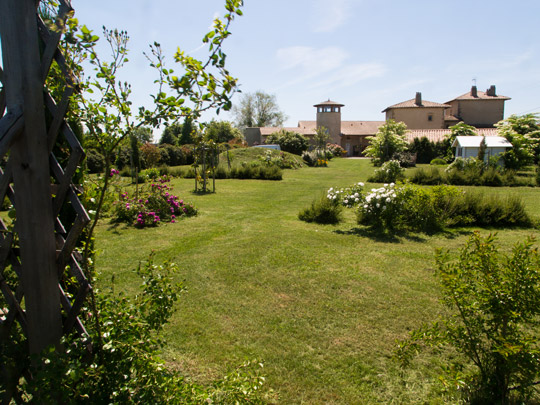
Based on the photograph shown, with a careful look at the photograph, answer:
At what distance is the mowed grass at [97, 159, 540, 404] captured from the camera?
9.93 ft

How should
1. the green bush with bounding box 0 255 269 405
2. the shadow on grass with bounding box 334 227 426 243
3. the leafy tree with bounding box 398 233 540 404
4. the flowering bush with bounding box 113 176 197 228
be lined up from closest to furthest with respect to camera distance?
the green bush with bounding box 0 255 269 405 → the leafy tree with bounding box 398 233 540 404 → the shadow on grass with bounding box 334 227 426 243 → the flowering bush with bounding box 113 176 197 228

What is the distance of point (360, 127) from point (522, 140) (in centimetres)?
3280

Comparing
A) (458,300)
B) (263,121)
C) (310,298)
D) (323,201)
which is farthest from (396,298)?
(263,121)

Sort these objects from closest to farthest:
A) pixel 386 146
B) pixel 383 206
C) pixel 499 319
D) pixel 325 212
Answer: pixel 499 319 < pixel 383 206 < pixel 325 212 < pixel 386 146

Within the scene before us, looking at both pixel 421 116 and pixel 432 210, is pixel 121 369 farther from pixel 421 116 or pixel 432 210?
pixel 421 116

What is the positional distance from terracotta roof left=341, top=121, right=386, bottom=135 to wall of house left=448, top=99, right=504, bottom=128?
11.0m

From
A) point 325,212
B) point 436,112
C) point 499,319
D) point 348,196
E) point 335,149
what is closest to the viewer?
point 499,319

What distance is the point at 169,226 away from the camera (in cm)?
880

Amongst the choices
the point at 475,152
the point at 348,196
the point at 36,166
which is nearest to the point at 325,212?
the point at 348,196

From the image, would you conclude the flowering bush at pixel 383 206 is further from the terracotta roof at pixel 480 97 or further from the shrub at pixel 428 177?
the terracotta roof at pixel 480 97

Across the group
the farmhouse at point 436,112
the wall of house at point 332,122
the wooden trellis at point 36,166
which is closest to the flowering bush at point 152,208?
the wooden trellis at point 36,166

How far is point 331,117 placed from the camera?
2035 inches

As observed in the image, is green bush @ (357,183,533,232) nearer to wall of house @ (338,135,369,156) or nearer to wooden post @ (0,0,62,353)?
wooden post @ (0,0,62,353)

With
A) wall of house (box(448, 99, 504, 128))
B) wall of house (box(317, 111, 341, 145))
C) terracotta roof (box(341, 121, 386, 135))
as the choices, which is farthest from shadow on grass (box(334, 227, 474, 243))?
wall of house (box(448, 99, 504, 128))
